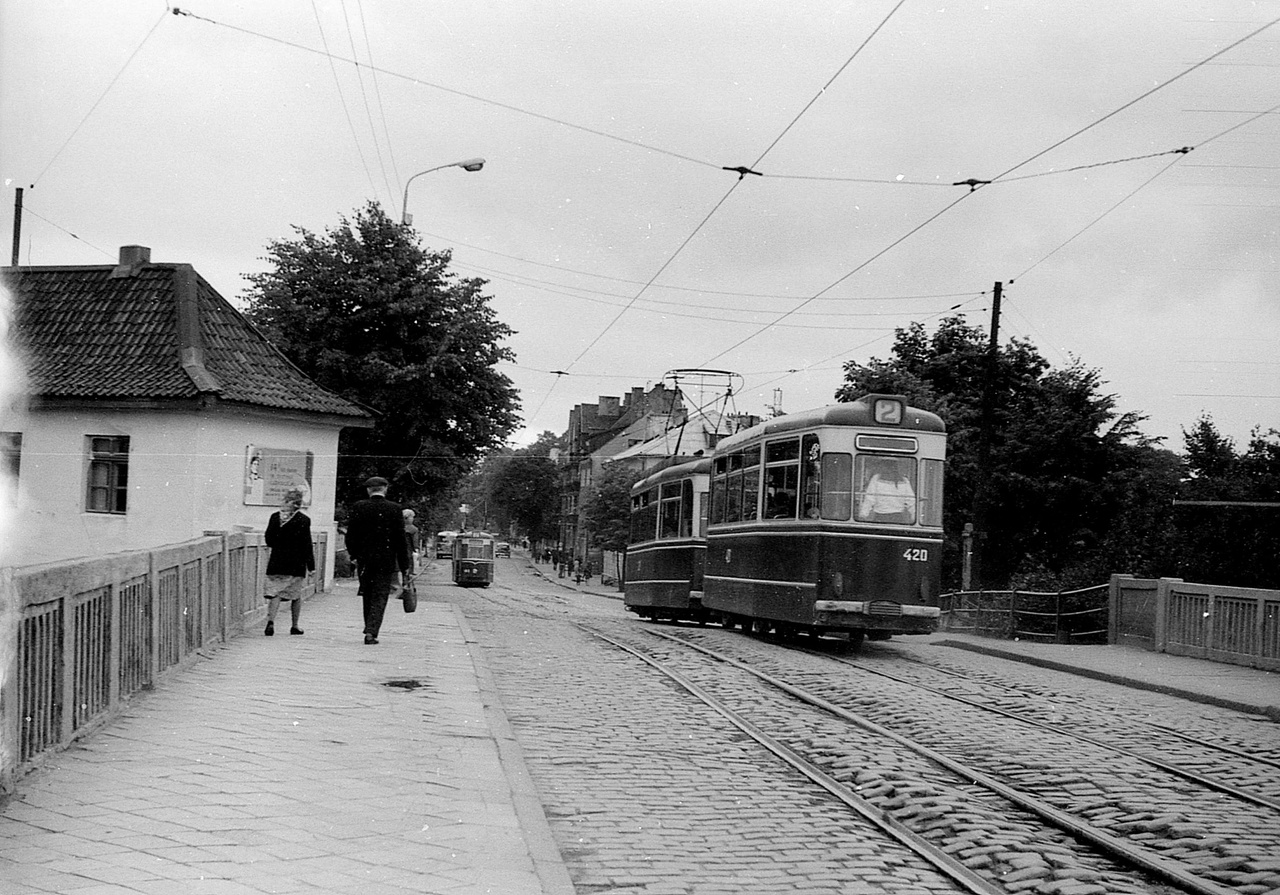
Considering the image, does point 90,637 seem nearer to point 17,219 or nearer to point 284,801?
point 284,801

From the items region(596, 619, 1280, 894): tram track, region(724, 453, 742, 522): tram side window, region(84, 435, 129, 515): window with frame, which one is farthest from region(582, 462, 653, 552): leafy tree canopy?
region(596, 619, 1280, 894): tram track

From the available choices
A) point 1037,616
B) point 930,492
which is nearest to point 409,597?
point 930,492

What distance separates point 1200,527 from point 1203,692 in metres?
11.6

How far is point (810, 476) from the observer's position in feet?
58.2

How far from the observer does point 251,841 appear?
18.6 ft

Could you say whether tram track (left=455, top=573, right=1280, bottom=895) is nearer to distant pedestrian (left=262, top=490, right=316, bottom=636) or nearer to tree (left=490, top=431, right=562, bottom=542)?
distant pedestrian (left=262, top=490, right=316, bottom=636)

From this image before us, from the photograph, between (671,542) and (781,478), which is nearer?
(781,478)

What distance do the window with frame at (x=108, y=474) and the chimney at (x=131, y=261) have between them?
5.24m

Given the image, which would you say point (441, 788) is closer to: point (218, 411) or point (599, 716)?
point (599, 716)

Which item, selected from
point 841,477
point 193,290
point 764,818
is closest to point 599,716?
point 764,818

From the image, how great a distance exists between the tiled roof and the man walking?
488 inches

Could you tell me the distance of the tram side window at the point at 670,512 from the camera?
25.1m

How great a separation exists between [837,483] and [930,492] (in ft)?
4.14

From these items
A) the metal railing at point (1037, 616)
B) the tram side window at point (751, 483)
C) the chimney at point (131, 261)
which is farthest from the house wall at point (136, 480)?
the metal railing at point (1037, 616)
